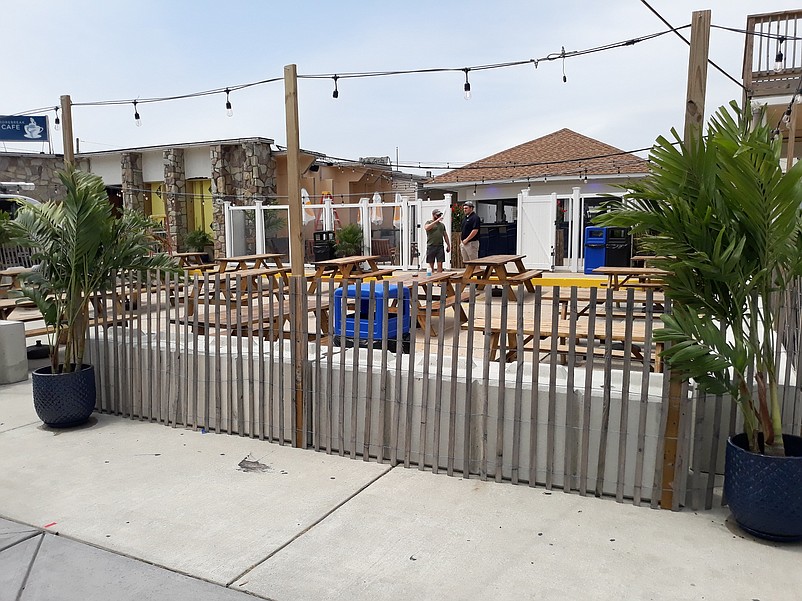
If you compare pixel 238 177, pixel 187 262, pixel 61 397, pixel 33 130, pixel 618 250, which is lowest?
pixel 61 397

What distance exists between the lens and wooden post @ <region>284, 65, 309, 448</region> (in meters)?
4.75

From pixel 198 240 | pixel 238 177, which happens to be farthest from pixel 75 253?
pixel 198 240

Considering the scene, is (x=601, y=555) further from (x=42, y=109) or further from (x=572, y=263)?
(x=572, y=263)

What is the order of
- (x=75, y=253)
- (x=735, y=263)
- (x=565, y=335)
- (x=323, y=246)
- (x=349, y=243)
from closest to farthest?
(x=735, y=263) → (x=565, y=335) → (x=75, y=253) → (x=323, y=246) → (x=349, y=243)

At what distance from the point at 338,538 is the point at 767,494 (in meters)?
2.17

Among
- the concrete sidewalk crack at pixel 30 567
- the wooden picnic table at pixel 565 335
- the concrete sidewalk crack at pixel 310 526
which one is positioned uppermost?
the wooden picnic table at pixel 565 335

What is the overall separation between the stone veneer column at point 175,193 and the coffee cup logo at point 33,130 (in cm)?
435

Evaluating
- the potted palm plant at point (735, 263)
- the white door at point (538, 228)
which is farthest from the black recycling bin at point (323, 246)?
the potted palm plant at point (735, 263)

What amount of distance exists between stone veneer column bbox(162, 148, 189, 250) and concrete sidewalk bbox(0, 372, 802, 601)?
63.3ft

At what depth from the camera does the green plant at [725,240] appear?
3098mm

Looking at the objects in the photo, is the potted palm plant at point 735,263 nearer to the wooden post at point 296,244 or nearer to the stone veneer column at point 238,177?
the wooden post at point 296,244

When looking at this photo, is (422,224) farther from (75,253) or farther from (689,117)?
(689,117)

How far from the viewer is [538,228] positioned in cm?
1678

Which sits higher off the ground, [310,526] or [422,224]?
[422,224]
